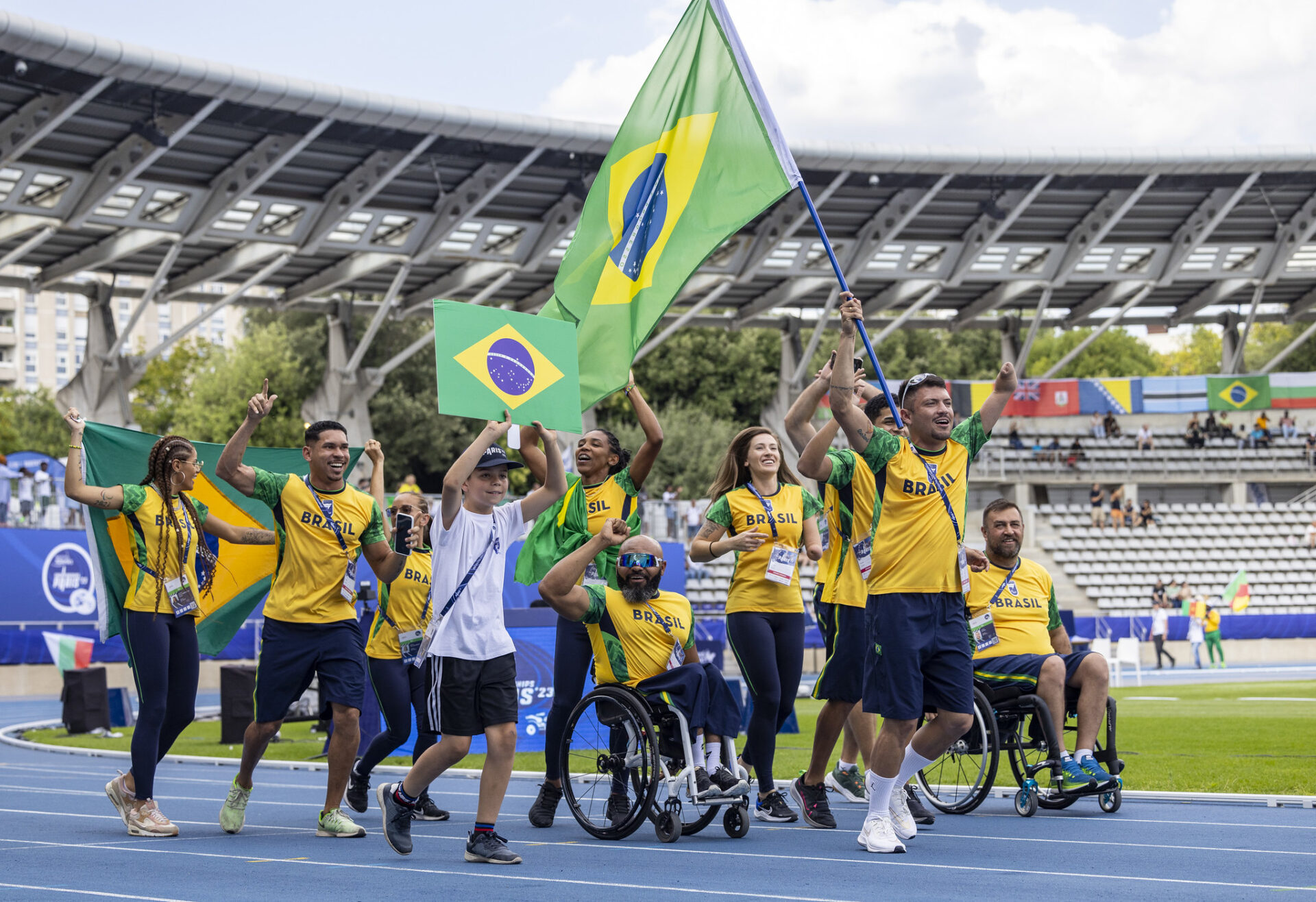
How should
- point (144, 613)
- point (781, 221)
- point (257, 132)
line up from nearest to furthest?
point (144, 613), point (257, 132), point (781, 221)

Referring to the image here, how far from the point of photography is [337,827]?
6.55 meters

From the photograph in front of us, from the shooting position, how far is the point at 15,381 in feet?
353

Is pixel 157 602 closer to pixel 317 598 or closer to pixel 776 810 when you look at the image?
pixel 317 598

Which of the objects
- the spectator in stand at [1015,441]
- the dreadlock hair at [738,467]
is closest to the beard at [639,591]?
the dreadlock hair at [738,467]

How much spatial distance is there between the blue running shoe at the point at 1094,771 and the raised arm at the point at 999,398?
1.97 m

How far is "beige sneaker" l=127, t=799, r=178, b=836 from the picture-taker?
6609 millimetres

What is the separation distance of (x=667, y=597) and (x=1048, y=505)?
113 ft

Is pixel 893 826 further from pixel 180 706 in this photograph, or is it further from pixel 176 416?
pixel 176 416

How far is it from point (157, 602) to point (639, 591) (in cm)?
227

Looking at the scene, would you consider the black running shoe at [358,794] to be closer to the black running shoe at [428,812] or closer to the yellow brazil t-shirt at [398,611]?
the black running shoe at [428,812]

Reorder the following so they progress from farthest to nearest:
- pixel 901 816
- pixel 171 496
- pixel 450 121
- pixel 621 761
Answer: pixel 450 121, pixel 171 496, pixel 621 761, pixel 901 816

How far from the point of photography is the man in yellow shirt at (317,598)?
6547mm

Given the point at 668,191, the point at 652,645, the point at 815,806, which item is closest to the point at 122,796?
the point at 652,645

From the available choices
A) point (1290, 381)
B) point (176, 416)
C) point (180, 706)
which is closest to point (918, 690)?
point (180, 706)
